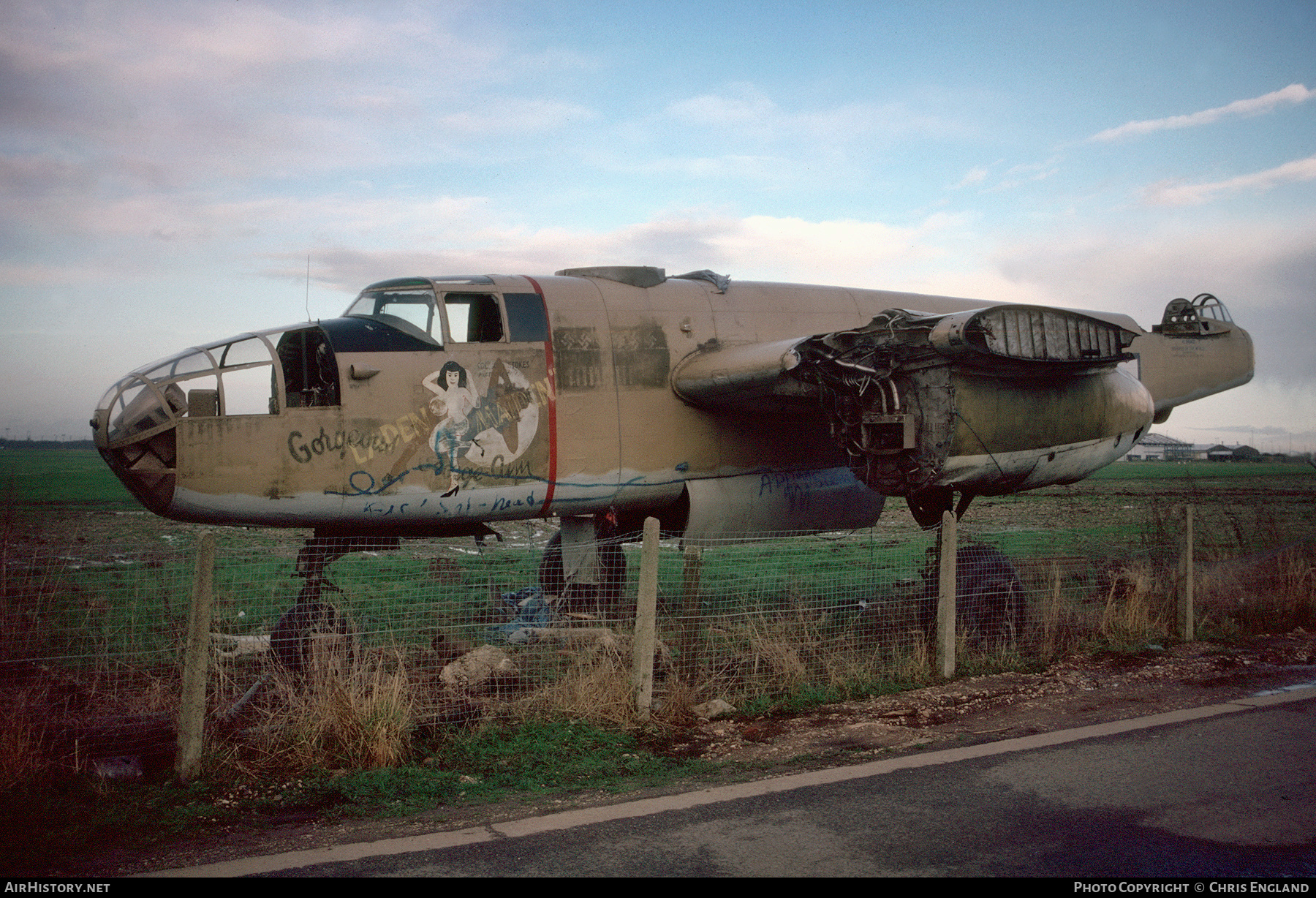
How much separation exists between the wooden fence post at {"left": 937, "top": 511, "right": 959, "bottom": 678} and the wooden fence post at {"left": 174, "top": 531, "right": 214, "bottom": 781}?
6111 millimetres

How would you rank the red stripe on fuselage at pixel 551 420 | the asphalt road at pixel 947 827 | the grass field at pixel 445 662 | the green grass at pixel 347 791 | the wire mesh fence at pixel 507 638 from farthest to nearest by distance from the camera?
the red stripe on fuselage at pixel 551 420, the wire mesh fence at pixel 507 638, the grass field at pixel 445 662, the green grass at pixel 347 791, the asphalt road at pixel 947 827

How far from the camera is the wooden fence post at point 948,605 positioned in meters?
8.59

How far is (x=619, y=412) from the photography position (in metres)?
9.73

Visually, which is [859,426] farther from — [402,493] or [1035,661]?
[402,493]

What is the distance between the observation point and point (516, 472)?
9.07 meters

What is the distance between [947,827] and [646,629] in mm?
2913

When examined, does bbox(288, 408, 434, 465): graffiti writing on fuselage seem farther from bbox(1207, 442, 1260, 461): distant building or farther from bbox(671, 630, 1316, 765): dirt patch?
bbox(1207, 442, 1260, 461): distant building

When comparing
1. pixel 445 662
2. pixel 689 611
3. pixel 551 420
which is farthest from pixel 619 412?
pixel 445 662

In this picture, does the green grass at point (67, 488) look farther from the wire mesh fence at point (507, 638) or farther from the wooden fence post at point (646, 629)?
the wooden fence post at point (646, 629)

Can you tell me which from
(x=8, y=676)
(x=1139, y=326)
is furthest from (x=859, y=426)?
(x=8, y=676)

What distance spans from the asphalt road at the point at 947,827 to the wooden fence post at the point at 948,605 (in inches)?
90.0

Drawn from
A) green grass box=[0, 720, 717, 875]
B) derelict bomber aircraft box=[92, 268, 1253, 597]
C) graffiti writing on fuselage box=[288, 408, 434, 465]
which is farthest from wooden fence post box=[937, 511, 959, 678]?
graffiti writing on fuselage box=[288, 408, 434, 465]

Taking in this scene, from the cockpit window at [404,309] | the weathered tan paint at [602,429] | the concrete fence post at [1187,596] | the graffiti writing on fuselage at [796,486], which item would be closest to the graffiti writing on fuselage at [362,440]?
the weathered tan paint at [602,429]

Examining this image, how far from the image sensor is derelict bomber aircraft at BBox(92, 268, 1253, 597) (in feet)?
26.2
